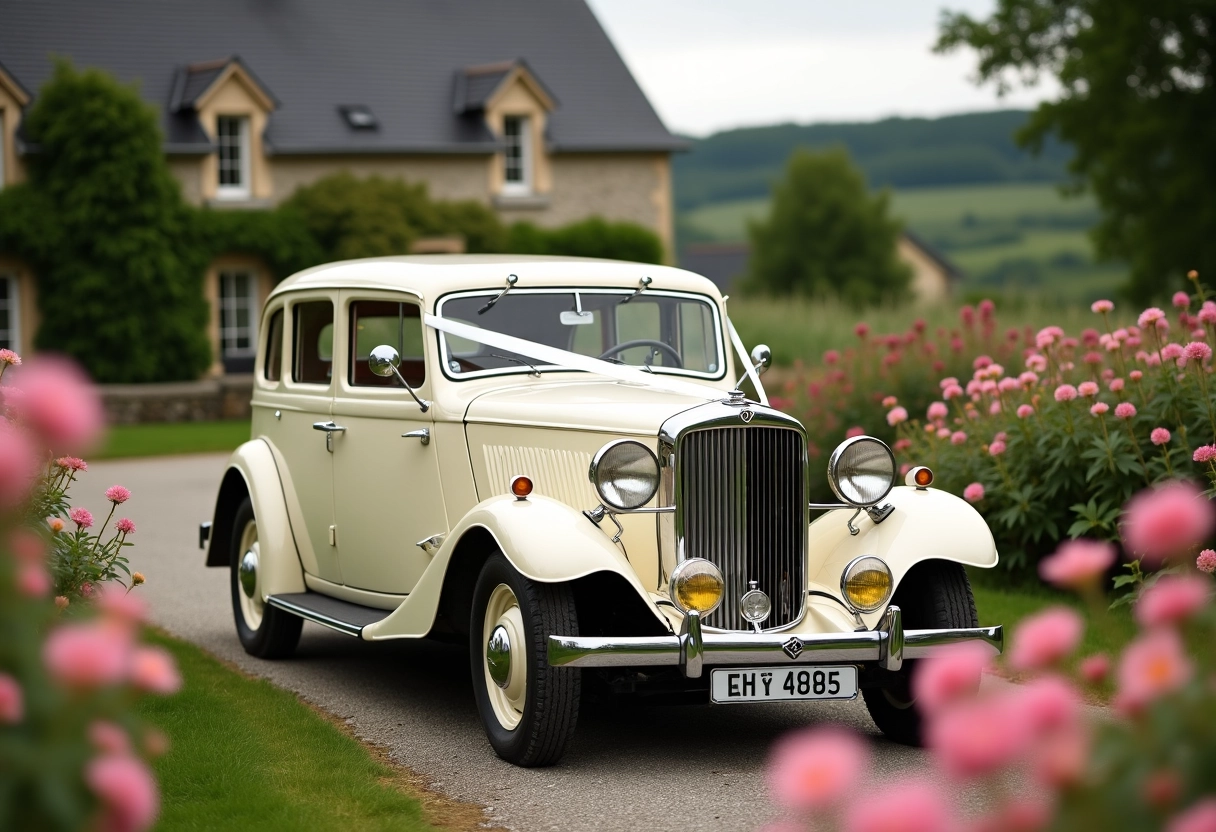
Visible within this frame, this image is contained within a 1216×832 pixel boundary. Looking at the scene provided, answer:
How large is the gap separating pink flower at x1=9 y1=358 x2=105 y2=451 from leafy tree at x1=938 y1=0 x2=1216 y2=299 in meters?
27.2

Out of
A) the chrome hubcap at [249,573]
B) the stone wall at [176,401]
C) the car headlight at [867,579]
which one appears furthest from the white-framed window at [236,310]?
the car headlight at [867,579]

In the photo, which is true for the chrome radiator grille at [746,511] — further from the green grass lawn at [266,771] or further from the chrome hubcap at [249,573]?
the chrome hubcap at [249,573]

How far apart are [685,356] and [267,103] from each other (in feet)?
82.2

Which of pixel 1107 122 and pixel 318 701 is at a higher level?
pixel 1107 122

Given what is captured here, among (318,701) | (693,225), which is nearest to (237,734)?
(318,701)

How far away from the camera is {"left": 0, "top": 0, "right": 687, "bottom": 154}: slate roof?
30.2 m

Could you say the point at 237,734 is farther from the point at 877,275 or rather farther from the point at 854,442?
the point at 877,275

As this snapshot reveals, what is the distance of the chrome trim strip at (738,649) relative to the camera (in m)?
5.34

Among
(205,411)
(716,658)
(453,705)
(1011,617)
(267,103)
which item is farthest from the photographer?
(267,103)

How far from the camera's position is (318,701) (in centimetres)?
697

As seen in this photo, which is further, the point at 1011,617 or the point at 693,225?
the point at 693,225

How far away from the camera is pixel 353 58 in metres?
33.5

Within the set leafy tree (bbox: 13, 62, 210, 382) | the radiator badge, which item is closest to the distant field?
leafy tree (bbox: 13, 62, 210, 382)

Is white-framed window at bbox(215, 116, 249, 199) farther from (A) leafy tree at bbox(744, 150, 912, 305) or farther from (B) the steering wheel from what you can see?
(A) leafy tree at bbox(744, 150, 912, 305)
